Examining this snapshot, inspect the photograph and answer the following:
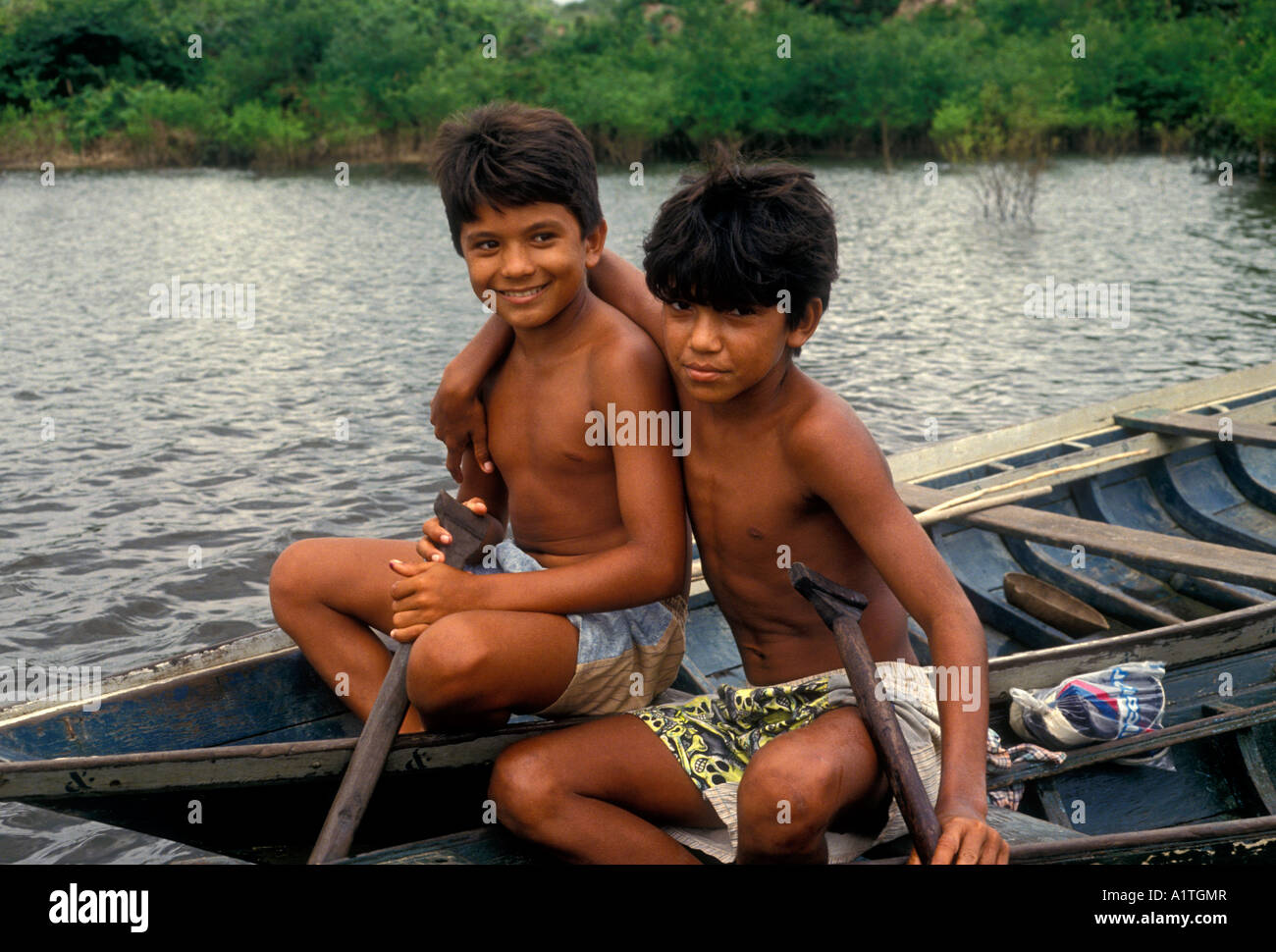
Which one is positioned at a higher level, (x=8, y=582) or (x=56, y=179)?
(x=56, y=179)

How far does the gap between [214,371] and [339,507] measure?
3592mm

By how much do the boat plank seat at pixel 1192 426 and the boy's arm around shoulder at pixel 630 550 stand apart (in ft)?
10.8

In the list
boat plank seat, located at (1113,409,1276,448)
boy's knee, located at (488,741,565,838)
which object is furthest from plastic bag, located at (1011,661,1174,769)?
boat plank seat, located at (1113,409,1276,448)

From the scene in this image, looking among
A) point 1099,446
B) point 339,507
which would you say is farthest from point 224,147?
point 1099,446

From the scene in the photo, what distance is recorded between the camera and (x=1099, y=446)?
484cm

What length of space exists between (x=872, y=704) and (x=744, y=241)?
2.72 ft

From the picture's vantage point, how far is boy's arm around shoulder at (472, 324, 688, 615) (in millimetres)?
2264

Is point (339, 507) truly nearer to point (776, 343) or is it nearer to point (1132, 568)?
point (1132, 568)

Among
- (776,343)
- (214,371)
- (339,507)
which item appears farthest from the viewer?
(214,371)

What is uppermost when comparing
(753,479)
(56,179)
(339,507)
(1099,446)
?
(56,179)

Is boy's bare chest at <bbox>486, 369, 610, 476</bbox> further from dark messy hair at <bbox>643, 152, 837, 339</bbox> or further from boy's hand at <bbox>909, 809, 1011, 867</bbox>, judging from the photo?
boy's hand at <bbox>909, 809, 1011, 867</bbox>

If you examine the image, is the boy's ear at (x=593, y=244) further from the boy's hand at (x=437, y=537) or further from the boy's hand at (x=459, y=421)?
the boy's hand at (x=437, y=537)

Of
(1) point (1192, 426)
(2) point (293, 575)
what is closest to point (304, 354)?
(1) point (1192, 426)

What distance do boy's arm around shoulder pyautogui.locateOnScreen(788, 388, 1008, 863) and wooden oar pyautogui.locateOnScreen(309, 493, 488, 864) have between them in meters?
0.66
